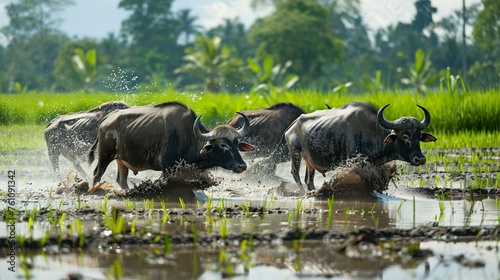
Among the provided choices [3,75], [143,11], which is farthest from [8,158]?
Answer: [143,11]

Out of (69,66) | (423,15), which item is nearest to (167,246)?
(69,66)

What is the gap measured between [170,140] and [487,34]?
5287cm

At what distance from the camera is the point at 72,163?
14.6 m

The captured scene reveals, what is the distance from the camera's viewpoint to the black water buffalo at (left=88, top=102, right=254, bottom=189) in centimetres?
1116

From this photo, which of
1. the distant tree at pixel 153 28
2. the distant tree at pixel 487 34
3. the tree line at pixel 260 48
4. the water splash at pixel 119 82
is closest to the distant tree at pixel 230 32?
the tree line at pixel 260 48

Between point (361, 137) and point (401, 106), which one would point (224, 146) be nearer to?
point (361, 137)

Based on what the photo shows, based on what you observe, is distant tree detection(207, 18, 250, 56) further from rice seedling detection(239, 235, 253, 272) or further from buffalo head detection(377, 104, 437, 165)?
rice seedling detection(239, 235, 253, 272)

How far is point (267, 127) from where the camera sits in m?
14.0

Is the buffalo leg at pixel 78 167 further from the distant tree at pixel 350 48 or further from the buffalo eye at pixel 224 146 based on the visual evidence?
the distant tree at pixel 350 48

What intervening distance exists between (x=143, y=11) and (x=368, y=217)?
79.8 m

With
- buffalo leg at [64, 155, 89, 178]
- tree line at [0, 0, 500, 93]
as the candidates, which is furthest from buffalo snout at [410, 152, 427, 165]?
tree line at [0, 0, 500, 93]

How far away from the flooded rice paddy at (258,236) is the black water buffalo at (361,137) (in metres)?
0.57

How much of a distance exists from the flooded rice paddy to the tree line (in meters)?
44.5

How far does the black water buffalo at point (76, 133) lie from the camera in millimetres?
13844
